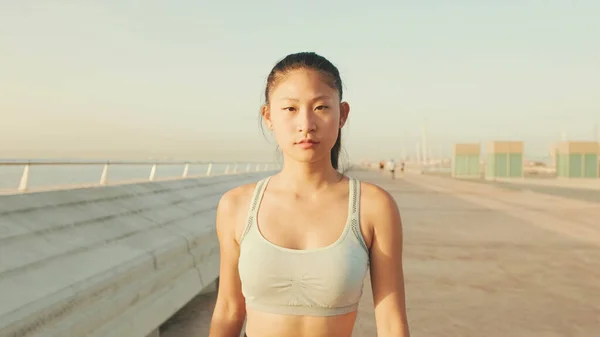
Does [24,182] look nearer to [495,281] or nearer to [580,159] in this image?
[495,281]

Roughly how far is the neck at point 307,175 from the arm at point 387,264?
0.17 meters

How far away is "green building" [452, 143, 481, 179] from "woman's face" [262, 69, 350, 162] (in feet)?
177

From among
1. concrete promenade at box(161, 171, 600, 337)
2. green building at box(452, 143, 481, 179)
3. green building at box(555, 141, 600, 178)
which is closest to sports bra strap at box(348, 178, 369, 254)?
concrete promenade at box(161, 171, 600, 337)

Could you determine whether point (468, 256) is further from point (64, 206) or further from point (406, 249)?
point (64, 206)

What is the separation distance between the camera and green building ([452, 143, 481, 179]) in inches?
2100

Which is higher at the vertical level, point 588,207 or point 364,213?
point 364,213

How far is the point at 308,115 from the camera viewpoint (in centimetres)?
164

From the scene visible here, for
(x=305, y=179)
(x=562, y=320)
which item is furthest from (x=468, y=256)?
(x=305, y=179)

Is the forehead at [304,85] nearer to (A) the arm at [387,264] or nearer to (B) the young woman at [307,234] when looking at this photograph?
(B) the young woman at [307,234]

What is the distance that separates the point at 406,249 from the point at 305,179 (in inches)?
327

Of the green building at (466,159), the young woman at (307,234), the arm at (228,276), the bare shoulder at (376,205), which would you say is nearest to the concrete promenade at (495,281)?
the arm at (228,276)

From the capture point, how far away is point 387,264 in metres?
1.67

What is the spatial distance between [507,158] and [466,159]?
26.4 ft

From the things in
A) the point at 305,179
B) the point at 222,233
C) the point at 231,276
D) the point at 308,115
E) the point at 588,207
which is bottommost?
the point at 588,207
